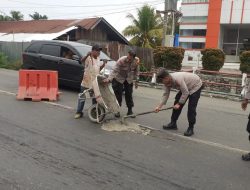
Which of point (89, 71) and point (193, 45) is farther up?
point (193, 45)

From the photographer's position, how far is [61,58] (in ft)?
44.2

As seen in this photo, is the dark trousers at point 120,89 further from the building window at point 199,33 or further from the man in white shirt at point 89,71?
the building window at point 199,33

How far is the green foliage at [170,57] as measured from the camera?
19594 mm

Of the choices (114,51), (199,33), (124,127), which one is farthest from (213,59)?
(199,33)

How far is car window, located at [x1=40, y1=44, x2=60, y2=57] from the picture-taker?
45.1 ft

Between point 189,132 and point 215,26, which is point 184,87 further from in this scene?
point 215,26

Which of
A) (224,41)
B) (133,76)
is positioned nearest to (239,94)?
(133,76)

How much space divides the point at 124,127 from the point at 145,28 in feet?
102

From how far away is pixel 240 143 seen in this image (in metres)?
7.43

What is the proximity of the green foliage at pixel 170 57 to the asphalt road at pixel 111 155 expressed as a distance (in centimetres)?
1042

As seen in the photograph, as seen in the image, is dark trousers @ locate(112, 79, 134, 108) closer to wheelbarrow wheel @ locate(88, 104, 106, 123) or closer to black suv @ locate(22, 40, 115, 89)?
wheelbarrow wheel @ locate(88, 104, 106, 123)

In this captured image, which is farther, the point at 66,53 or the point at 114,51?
the point at 114,51

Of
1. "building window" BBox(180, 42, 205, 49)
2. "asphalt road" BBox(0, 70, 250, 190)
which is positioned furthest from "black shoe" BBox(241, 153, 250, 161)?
"building window" BBox(180, 42, 205, 49)

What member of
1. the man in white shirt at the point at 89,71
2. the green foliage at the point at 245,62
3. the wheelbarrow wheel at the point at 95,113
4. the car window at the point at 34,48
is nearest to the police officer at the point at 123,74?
the man in white shirt at the point at 89,71
